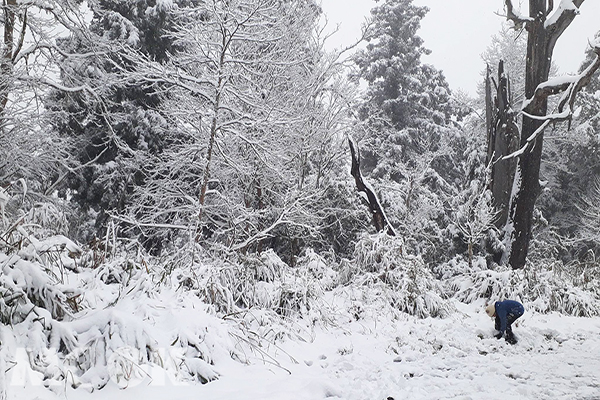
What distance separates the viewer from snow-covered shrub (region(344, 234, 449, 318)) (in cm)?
720

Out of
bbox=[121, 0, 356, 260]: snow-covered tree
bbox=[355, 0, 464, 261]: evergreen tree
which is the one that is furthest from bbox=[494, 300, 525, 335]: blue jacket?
bbox=[355, 0, 464, 261]: evergreen tree

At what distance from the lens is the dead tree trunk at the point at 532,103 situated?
10.1 metres

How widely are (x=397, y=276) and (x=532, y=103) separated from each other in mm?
6360

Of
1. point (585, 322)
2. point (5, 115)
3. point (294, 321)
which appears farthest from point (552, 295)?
point (5, 115)

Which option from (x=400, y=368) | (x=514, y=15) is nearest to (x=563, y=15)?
(x=514, y=15)

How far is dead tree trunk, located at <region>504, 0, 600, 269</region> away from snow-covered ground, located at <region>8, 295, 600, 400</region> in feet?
14.0

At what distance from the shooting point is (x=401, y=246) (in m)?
8.44

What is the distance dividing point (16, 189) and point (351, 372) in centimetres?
969

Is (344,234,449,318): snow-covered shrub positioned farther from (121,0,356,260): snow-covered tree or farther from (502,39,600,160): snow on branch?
(502,39,600,160): snow on branch

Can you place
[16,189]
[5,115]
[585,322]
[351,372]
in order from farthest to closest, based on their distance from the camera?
1. [16,189]
2. [5,115]
3. [585,322]
4. [351,372]

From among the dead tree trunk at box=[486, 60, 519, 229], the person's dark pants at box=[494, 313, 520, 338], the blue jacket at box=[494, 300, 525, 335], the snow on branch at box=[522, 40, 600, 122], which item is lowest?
the person's dark pants at box=[494, 313, 520, 338]

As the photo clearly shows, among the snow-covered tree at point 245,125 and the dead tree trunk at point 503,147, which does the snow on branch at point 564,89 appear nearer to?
the dead tree trunk at point 503,147

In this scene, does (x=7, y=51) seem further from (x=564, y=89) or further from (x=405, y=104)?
(x=405, y=104)

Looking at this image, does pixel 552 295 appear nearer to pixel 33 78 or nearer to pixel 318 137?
pixel 318 137
